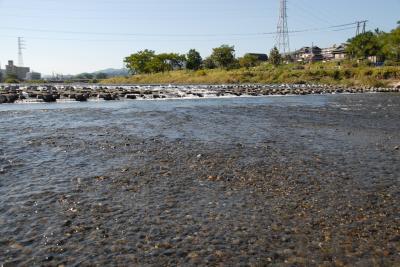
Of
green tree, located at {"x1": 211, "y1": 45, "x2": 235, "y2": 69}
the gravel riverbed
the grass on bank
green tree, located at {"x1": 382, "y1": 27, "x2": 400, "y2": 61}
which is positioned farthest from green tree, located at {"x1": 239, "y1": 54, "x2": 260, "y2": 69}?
the gravel riverbed

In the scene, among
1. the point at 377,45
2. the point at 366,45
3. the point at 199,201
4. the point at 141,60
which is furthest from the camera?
the point at 141,60

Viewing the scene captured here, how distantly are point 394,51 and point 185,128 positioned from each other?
100m

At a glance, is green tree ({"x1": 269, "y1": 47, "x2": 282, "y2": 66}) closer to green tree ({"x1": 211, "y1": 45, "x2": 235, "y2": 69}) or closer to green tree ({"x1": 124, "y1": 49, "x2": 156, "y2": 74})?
green tree ({"x1": 211, "y1": 45, "x2": 235, "y2": 69})

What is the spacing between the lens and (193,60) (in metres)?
153

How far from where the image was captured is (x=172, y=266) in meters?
5.40

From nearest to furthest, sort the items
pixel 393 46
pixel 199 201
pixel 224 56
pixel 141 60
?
pixel 199 201, pixel 393 46, pixel 224 56, pixel 141 60

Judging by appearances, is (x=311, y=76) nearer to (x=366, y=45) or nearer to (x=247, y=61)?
(x=366, y=45)

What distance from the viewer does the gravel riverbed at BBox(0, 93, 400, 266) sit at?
5.80 m

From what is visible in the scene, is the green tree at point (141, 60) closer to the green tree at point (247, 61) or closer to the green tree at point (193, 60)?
the green tree at point (193, 60)

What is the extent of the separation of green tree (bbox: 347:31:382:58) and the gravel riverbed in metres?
111

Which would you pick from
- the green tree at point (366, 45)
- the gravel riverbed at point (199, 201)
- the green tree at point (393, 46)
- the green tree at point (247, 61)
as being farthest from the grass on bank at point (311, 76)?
the gravel riverbed at point (199, 201)

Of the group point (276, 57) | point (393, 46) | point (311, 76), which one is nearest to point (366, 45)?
point (393, 46)

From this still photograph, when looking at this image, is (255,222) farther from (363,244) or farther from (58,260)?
(58,260)

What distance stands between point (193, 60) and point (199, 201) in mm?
148531
